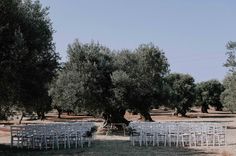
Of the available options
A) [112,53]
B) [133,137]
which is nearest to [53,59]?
[133,137]

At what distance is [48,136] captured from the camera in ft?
81.9

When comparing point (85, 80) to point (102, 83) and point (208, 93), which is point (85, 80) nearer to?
point (102, 83)

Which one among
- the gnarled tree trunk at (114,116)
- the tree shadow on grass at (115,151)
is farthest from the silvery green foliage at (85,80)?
the tree shadow on grass at (115,151)

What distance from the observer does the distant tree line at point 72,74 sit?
2053 centimetres

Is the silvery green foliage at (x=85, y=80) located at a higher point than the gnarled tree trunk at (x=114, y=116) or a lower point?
higher

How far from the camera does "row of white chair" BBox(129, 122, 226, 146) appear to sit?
85.5ft

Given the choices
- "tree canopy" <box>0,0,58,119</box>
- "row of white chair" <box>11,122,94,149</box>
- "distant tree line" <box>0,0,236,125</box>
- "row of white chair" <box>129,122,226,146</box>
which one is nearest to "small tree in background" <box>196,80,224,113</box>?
"distant tree line" <box>0,0,236,125</box>

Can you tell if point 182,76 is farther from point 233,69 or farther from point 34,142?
point 34,142

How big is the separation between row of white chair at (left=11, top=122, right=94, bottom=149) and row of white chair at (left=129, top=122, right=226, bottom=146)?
3.15 m

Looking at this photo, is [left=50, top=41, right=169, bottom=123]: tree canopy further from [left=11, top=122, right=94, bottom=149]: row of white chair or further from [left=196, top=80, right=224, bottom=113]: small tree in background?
[left=196, top=80, right=224, bottom=113]: small tree in background

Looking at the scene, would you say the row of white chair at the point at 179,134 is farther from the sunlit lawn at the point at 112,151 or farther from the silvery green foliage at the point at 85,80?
the silvery green foliage at the point at 85,80

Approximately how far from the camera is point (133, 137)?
26828 mm

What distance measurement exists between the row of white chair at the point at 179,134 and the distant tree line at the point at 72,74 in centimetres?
576

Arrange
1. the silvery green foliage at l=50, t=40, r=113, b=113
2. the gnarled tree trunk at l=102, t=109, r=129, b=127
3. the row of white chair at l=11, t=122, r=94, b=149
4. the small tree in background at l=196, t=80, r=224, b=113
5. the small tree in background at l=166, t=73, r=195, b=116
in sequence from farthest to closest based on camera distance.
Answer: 1. the small tree in background at l=196, t=80, r=224, b=113
2. the small tree in background at l=166, t=73, r=195, b=116
3. the gnarled tree trunk at l=102, t=109, r=129, b=127
4. the silvery green foliage at l=50, t=40, r=113, b=113
5. the row of white chair at l=11, t=122, r=94, b=149
